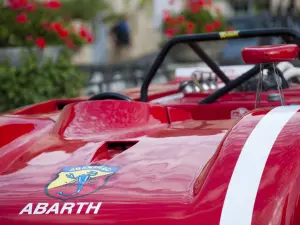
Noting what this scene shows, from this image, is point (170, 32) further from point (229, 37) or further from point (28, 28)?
point (229, 37)

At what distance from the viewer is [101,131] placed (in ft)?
11.3

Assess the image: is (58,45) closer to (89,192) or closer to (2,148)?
(2,148)

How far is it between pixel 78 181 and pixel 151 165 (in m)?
0.29

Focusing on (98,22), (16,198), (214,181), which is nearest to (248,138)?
(214,181)

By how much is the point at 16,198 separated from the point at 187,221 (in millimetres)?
611

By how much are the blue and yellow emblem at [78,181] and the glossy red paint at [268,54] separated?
82 cm

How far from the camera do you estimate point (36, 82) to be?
810 cm

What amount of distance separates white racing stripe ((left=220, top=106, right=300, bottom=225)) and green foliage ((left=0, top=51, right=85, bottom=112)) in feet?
17.8

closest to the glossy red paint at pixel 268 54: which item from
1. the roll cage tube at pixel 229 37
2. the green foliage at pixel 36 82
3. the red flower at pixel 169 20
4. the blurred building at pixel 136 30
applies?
the roll cage tube at pixel 229 37

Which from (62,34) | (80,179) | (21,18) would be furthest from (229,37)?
(62,34)

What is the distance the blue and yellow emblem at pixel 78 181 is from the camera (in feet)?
8.19

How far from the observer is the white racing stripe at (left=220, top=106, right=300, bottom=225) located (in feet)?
7.40

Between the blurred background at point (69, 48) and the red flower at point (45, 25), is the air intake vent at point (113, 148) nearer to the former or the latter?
the blurred background at point (69, 48)

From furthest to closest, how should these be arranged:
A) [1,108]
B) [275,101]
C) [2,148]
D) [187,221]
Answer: [1,108]
[275,101]
[2,148]
[187,221]
